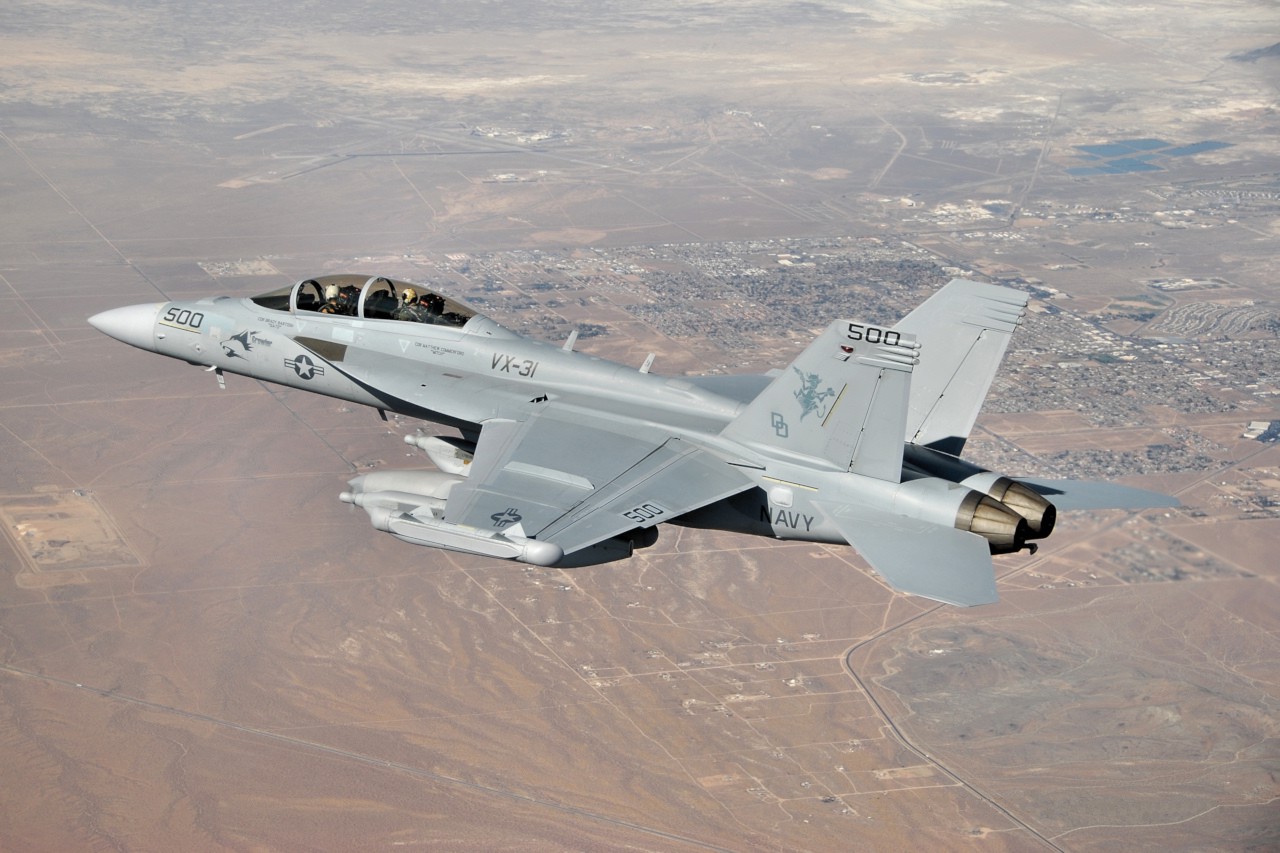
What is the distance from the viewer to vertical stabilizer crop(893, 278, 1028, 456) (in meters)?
30.6

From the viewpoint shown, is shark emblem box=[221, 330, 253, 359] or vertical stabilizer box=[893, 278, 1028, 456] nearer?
vertical stabilizer box=[893, 278, 1028, 456]

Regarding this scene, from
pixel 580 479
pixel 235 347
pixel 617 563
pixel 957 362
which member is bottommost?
pixel 617 563

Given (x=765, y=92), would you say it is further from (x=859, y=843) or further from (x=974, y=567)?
(x=974, y=567)

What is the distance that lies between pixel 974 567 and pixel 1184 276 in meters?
89.1

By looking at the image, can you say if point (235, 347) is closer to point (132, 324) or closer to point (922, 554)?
point (132, 324)

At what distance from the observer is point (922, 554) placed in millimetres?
26797

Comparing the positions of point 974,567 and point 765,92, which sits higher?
point 974,567

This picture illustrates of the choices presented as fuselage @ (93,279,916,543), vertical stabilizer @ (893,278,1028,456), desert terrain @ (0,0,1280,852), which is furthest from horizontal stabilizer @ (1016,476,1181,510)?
desert terrain @ (0,0,1280,852)

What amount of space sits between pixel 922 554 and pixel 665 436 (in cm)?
615

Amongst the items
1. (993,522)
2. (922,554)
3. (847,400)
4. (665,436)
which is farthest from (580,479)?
(993,522)

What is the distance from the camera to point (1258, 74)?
17288 cm

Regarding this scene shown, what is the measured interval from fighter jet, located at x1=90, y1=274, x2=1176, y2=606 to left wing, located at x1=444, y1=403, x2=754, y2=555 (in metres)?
0.05

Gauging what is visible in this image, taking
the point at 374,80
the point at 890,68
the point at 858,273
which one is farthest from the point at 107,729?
the point at 890,68

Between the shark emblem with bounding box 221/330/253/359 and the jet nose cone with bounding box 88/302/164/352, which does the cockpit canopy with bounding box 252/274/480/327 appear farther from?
the jet nose cone with bounding box 88/302/164/352
